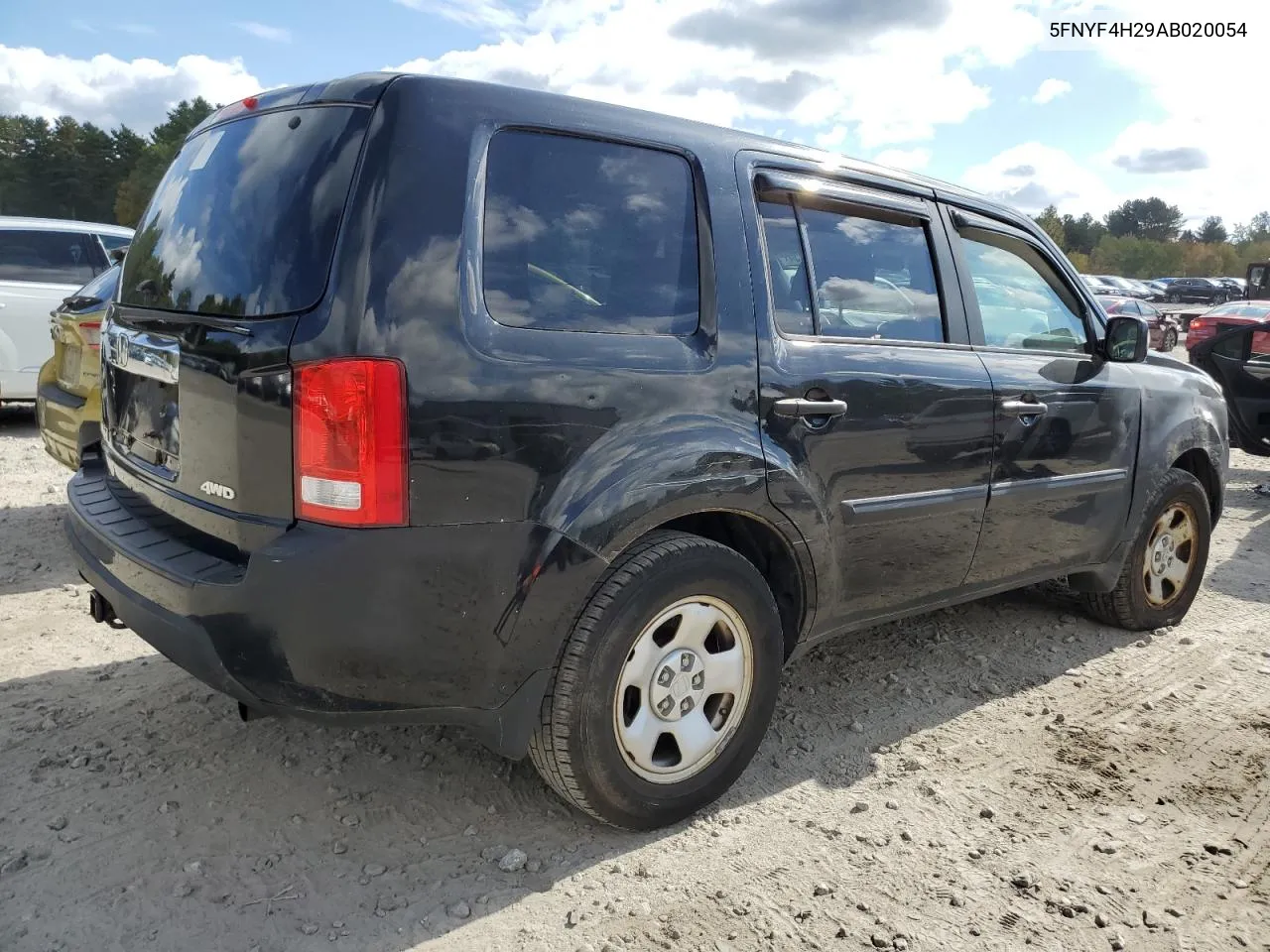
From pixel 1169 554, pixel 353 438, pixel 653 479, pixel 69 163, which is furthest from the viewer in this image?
pixel 69 163

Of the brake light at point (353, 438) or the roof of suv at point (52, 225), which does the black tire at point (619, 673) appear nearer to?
the brake light at point (353, 438)

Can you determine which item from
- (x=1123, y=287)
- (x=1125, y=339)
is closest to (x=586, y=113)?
(x=1125, y=339)

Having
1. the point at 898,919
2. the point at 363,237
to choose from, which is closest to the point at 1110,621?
the point at 898,919

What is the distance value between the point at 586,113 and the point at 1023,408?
2.00 meters

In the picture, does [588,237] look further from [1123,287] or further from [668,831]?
[1123,287]

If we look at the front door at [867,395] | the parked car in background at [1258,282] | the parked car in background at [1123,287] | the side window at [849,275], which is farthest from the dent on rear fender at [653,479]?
the parked car in background at [1123,287]

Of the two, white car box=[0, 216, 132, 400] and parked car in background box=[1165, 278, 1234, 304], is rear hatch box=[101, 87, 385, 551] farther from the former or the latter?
parked car in background box=[1165, 278, 1234, 304]

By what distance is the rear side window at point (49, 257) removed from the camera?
8070 mm

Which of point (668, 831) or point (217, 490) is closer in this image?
point (217, 490)

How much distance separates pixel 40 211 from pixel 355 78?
106 m

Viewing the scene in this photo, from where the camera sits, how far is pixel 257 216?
2420mm

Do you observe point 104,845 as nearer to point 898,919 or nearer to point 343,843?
point 343,843

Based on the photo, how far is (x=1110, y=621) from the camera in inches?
187

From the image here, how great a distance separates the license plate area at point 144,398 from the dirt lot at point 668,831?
3.25ft
